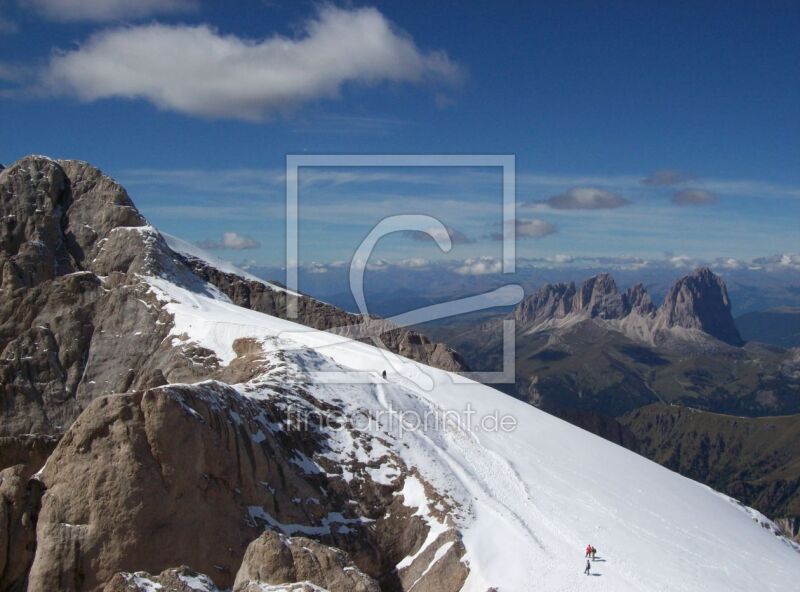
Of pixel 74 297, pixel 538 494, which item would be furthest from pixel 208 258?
pixel 538 494

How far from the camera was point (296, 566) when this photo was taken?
25.8m

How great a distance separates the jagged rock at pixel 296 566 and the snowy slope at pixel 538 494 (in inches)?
824

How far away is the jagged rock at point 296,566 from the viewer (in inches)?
974

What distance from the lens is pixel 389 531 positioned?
48.6 meters

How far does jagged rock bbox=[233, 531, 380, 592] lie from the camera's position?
24734 mm

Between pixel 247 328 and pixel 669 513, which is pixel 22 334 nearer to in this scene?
pixel 247 328

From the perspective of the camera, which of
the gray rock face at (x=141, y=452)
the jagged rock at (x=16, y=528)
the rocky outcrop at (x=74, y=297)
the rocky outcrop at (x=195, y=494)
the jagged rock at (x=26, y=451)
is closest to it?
the jagged rock at (x=16, y=528)

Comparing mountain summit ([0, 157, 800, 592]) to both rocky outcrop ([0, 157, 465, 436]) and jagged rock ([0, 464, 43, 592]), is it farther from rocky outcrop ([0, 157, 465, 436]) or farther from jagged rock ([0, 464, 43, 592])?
rocky outcrop ([0, 157, 465, 436])

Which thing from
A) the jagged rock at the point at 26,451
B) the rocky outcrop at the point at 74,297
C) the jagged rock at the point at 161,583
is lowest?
the jagged rock at the point at 26,451

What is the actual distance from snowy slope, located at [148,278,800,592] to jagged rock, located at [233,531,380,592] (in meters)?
20.9

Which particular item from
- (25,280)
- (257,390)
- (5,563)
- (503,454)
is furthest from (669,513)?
(25,280)

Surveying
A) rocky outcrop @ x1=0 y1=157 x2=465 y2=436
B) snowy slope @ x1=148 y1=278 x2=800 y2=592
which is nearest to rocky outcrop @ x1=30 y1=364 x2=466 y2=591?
snowy slope @ x1=148 y1=278 x2=800 y2=592

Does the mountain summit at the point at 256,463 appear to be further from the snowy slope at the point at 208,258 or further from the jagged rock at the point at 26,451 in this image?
the snowy slope at the point at 208,258

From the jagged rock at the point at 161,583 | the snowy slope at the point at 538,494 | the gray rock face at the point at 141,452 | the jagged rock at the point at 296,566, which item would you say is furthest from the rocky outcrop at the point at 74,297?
the jagged rock at the point at 161,583
